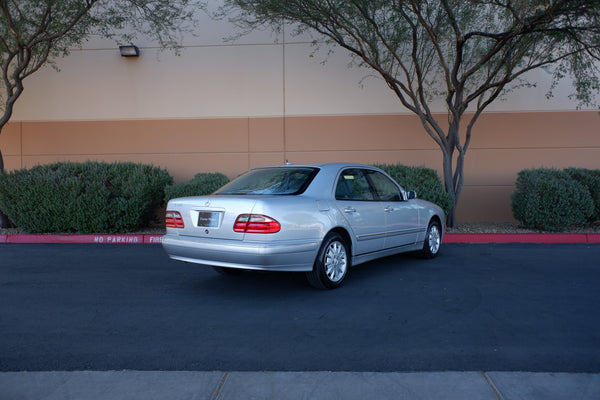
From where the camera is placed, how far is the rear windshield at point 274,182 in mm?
5605

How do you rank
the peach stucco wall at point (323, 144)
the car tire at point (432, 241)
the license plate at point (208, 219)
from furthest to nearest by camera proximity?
the peach stucco wall at point (323, 144), the car tire at point (432, 241), the license plate at point (208, 219)

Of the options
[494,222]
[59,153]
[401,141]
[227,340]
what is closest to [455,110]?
[401,141]

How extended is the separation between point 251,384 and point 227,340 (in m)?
0.85

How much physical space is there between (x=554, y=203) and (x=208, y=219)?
7.61 m

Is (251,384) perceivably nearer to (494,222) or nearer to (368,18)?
(368,18)

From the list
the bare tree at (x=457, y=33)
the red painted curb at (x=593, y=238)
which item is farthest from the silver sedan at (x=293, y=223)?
the red painted curb at (x=593, y=238)

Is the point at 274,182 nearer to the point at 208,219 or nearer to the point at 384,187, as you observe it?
the point at 208,219

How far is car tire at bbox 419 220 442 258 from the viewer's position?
7.46 metres

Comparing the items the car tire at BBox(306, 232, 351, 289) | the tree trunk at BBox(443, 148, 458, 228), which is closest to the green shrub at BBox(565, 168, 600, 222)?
the tree trunk at BBox(443, 148, 458, 228)

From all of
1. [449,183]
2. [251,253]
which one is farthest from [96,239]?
[449,183]

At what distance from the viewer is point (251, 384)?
10.3 feet

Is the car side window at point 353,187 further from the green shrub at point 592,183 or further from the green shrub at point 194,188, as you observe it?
the green shrub at point 592,183

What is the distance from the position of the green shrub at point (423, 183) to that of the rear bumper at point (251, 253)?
523 cm

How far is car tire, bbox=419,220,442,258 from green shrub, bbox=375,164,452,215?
203cm
